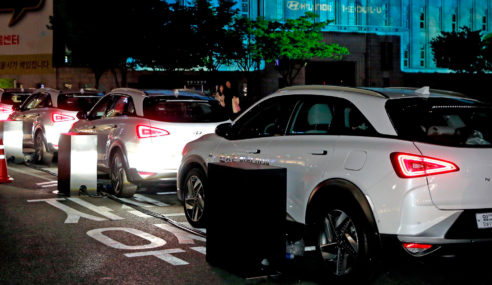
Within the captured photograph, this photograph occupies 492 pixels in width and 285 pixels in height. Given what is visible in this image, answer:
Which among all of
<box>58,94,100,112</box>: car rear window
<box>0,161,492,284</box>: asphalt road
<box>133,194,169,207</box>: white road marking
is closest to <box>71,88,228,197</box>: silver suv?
<box>133,194,169,207</box>: white road marking

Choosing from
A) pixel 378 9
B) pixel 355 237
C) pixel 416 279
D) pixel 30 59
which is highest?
pixel 378 9

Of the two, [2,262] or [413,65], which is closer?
[2,262]

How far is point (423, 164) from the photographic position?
582cm

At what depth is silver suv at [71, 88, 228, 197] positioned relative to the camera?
1114 centimetres

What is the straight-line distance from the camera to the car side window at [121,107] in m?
11.9

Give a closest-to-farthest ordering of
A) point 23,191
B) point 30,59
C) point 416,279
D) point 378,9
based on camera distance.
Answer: point 416,279 < point 23,191 < point 30,59 < point 378,9

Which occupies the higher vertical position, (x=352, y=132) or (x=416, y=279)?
(x=352, y=132)

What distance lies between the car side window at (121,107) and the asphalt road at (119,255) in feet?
4.87

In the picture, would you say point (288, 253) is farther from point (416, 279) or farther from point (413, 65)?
point (413, 65)

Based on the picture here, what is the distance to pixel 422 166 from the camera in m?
5.82

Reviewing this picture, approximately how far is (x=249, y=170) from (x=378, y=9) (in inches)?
2553

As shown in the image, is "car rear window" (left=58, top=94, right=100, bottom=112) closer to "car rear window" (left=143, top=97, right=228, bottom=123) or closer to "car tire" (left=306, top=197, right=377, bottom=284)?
"car rear window" (left=143, top=97, right=228, bottom=123)

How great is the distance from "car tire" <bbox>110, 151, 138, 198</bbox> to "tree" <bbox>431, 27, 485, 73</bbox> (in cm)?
5834

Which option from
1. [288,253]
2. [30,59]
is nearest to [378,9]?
[30,59]
